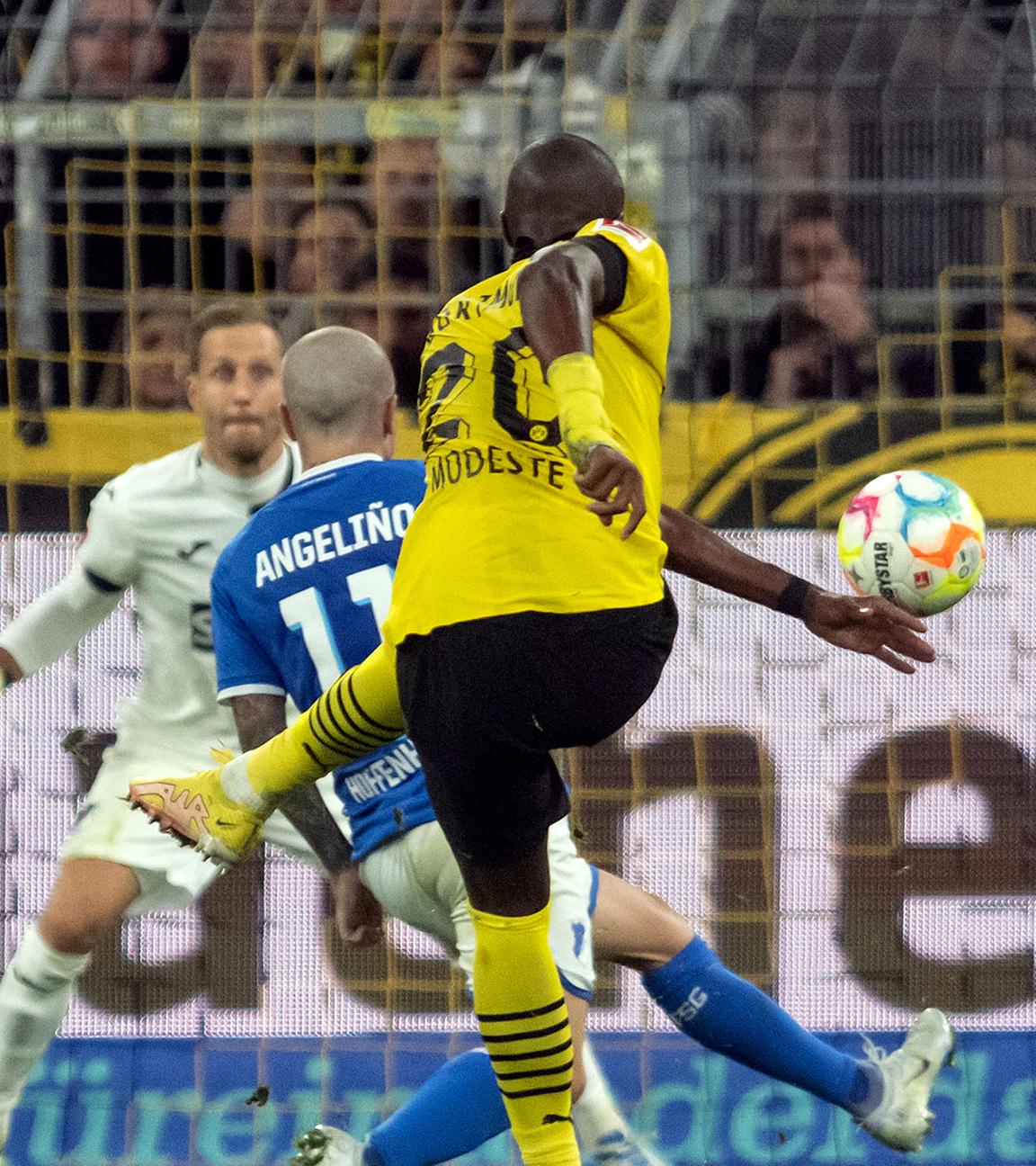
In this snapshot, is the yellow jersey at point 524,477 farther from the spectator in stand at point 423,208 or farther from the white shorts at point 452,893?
the spectator in stand at point 423,208

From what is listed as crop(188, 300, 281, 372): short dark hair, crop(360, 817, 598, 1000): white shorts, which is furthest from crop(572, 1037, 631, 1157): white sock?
crop(188, 300, 281, 372): short dark hair

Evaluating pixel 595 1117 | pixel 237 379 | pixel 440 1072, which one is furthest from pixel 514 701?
pixel 237 379

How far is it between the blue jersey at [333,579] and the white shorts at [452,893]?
53 millimetres

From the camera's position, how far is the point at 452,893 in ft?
12.6

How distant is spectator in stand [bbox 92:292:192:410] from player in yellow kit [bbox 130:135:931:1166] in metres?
2.24

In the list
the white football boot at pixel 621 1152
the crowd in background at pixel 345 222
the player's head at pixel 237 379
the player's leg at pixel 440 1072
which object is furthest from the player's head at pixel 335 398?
the crowd in background at pixel 345 222

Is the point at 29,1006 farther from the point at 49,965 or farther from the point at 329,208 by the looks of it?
the point at 329,208

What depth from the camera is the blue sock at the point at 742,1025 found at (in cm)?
419

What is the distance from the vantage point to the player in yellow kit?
3.07m

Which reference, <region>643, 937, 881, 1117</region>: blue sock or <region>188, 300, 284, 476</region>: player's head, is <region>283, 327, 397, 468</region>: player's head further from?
<region>643, 937, 881, 1117</region>: blue sock

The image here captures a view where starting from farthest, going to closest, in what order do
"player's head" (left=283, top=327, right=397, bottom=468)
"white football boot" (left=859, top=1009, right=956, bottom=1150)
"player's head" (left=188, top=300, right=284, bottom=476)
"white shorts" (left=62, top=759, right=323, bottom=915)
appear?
"player's head" (left=188, top=300, right=284, bottom=476) → "white shorts" (left=62, top=759, right=323, bottom=915) → "white football boot" (left=859, top=1009, right=956, bottom=1150) → "player's head" (left=283, top=327, right=397, bottom=468)

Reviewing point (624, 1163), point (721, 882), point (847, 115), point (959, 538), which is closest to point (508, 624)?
point (959, 538)

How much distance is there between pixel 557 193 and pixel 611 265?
0.23 metres

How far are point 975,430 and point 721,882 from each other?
1.29 m
